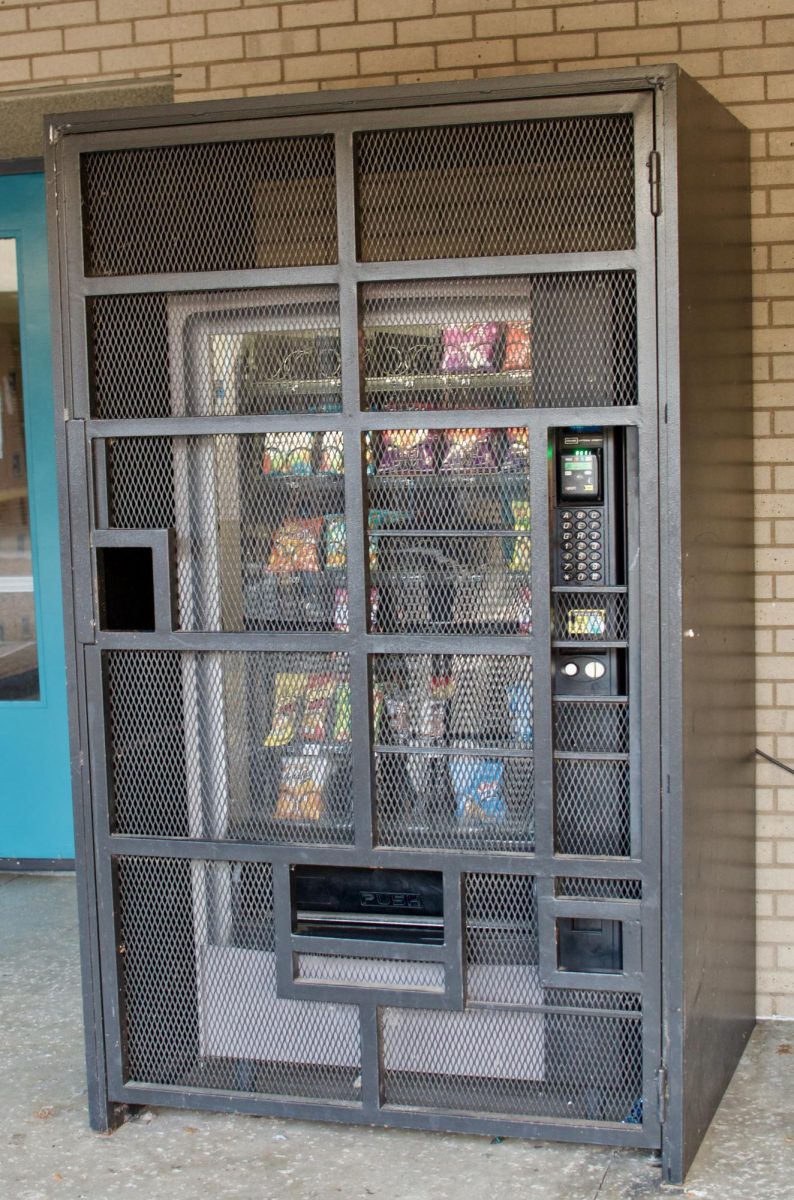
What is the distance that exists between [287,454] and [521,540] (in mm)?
579

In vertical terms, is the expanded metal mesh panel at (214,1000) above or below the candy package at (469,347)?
below

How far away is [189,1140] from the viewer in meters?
3.30

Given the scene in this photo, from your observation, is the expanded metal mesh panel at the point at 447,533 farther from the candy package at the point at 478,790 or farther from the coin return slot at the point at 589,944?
the coin return slot at the point at 589,944

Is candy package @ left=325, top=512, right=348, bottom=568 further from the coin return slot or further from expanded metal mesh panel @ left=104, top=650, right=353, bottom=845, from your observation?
the coin return slot

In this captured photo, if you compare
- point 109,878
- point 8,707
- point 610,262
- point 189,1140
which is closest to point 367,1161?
point 189,1140

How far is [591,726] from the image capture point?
3062 millimetres

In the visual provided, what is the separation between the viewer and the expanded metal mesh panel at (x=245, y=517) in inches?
123

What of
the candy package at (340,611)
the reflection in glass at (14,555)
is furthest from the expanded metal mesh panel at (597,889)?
the reflection in glass at (14,555)

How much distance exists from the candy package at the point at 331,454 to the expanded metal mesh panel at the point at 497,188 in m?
0.41

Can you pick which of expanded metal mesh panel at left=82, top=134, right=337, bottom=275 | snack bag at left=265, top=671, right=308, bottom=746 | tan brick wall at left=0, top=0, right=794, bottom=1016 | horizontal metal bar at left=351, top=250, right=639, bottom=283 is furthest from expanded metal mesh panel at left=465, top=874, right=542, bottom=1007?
expanded metal mesh panel at left=82, top=134, right=337, bottom=275

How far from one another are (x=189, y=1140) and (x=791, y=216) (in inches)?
114

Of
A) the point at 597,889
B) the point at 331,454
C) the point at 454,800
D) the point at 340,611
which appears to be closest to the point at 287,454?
the point at 331,454

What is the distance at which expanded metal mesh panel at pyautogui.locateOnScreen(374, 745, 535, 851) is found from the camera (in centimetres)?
308

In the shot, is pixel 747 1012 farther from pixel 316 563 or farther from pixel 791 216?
pixel 791 216
